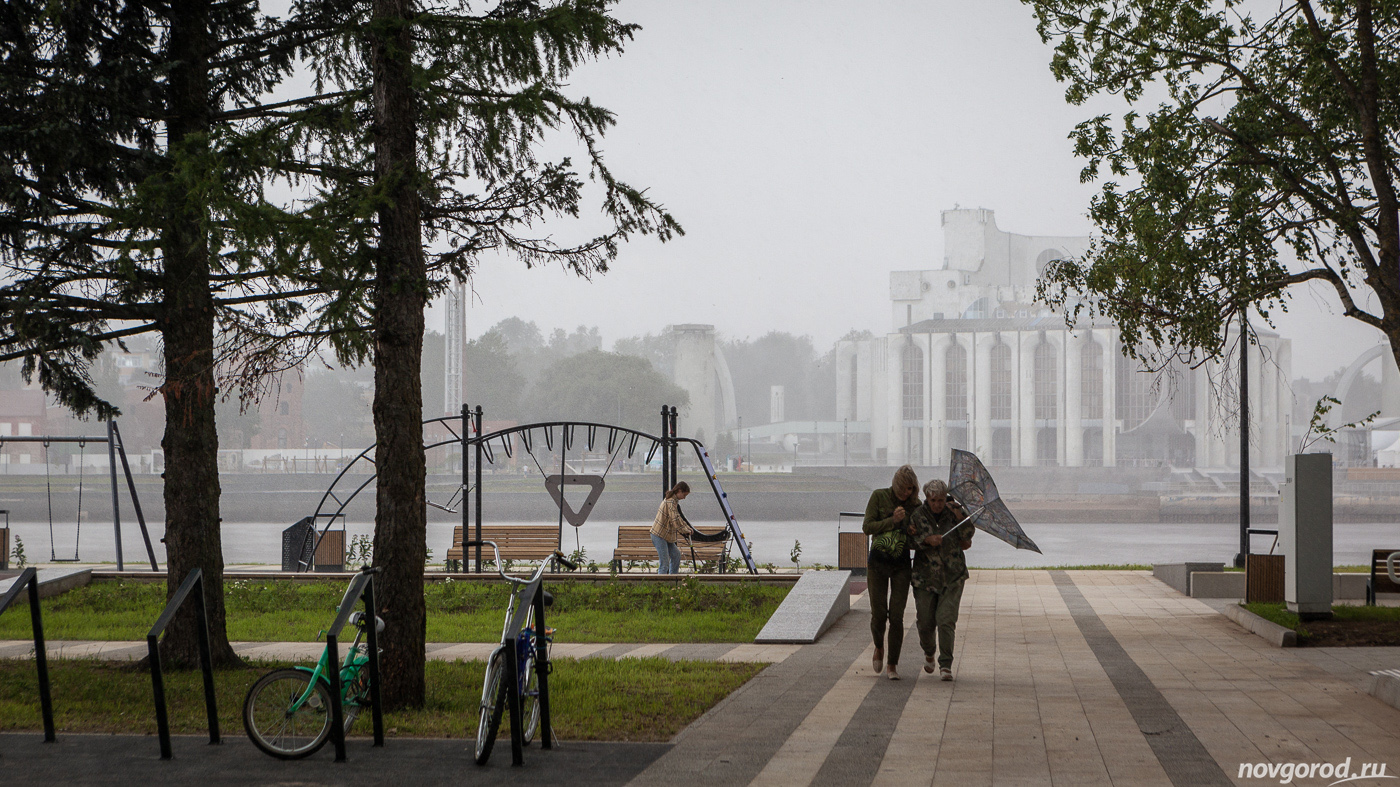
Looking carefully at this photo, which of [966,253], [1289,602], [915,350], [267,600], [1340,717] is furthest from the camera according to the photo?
[966,253]

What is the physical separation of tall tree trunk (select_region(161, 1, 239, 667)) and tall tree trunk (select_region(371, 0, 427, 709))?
2288 millimetres

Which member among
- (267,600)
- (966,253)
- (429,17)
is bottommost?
(267,600)

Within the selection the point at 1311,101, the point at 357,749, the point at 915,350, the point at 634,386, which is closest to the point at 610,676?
the point at 357,749

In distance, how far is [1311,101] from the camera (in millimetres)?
13859

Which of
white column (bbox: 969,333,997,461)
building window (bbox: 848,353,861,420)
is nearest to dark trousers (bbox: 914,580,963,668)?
white column (bbox: 969,333,997,461)

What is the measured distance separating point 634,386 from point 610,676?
93165 millimetres

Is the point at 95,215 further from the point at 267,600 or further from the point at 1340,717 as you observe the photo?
the point at 1340,717

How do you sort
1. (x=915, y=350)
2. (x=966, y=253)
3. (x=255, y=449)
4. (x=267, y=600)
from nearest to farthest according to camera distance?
(x=267, y=600)
(x=255, y=449)
(x=915, y=350)
(x=966, y=253)

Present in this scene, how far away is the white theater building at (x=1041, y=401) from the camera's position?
97.4 meters

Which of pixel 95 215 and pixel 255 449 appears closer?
pixel 95 215

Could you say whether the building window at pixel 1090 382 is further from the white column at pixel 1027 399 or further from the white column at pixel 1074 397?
the white column at pixel 1027 399

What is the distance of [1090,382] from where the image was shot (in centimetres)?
9925

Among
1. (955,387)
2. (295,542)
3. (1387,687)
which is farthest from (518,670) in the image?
(955,387)

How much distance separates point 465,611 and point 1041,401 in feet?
303
